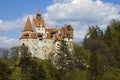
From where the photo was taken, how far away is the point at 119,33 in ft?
283

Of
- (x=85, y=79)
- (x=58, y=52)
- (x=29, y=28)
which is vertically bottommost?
(x=85, y=79)

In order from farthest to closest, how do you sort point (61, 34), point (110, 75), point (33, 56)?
1. point (61, 34)
2. point (33, 56)
3. point (110, 75)

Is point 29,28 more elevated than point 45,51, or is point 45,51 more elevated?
point 29,28

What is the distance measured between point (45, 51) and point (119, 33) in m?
20.0

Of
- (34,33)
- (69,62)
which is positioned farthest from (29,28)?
(69,62)

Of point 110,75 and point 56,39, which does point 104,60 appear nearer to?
point 110,75

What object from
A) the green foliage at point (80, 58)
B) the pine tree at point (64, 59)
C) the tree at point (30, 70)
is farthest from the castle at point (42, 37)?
the tree at point (30, 70)

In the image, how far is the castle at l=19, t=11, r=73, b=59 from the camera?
81438mm

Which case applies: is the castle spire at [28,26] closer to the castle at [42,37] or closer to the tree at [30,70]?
the castle at [42,37]

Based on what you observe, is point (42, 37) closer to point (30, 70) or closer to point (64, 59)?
point (64, 59)

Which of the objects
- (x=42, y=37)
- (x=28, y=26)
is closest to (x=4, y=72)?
(x=42, y=37)

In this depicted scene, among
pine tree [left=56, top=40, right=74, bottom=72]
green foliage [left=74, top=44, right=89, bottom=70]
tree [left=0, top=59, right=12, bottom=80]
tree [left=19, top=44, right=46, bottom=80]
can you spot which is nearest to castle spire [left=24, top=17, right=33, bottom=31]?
pine tree [left=56, top=40, right=74, bottom=72]

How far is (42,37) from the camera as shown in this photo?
8256cm

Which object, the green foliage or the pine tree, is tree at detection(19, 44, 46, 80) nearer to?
the pine tree
